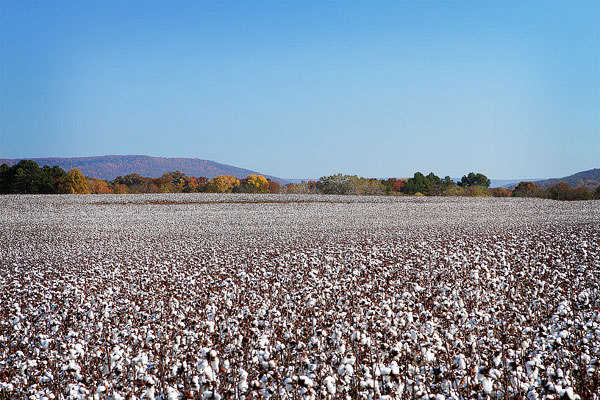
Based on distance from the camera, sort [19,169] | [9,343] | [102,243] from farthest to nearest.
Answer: [19,169] < [102,243] < [9,343]

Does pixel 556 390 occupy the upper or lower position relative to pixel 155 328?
upper

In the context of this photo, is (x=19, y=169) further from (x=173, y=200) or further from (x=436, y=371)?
(x=436, y=371)

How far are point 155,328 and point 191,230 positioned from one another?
21792 millimetres

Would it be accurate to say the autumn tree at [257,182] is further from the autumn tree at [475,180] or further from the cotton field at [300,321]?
the cotton field at [300,321]

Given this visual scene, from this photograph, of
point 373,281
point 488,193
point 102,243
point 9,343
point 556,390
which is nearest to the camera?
point 556,390

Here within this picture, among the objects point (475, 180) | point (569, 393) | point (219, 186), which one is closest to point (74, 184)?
point (219, 186)

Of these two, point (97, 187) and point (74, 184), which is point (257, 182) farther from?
point (74, 184)

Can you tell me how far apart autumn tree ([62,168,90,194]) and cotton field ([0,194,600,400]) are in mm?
54900

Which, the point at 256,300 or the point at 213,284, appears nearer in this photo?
the point at 256,300

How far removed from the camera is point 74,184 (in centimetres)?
7306

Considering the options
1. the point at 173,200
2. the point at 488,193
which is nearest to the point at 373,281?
the point at 173,200

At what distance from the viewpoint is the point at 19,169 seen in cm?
7169

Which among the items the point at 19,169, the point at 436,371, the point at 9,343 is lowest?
the point at 9,343

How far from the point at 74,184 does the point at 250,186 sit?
31.8m
